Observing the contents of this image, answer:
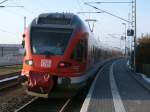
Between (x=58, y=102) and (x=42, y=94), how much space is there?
132 centimetres

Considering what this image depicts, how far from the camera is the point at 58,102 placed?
703 inches

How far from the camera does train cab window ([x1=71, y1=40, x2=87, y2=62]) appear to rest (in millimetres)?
17469

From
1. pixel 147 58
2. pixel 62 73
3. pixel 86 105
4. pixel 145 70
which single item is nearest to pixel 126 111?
pixel 86 105

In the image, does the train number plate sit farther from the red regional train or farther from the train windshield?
the train windshield

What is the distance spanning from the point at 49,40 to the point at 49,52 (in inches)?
21.9

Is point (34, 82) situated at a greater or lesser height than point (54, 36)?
lesser

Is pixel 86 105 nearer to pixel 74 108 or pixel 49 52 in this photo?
pixel 74 108

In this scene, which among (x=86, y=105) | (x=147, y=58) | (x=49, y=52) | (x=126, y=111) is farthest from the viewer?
(x=147, y=58)

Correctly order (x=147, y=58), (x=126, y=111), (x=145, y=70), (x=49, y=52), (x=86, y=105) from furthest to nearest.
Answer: (x=147, y=58), (x=145, y=70), (x=49, y=52), (x=86, y=105), (x=126, y=111)

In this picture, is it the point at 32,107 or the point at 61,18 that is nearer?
the point at 32,107

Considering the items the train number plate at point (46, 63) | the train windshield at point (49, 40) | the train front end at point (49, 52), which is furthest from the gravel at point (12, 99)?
the train windshield at point (49, 40)

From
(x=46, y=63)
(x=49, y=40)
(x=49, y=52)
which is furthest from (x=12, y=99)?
(x=49, y=40)

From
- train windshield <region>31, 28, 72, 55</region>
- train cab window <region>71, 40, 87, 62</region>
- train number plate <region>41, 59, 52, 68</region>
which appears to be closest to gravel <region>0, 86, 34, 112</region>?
train number plate <region>41, 59, 52, 68</region>

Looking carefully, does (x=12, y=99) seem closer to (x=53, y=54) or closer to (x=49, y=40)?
(x=53, y=54)
